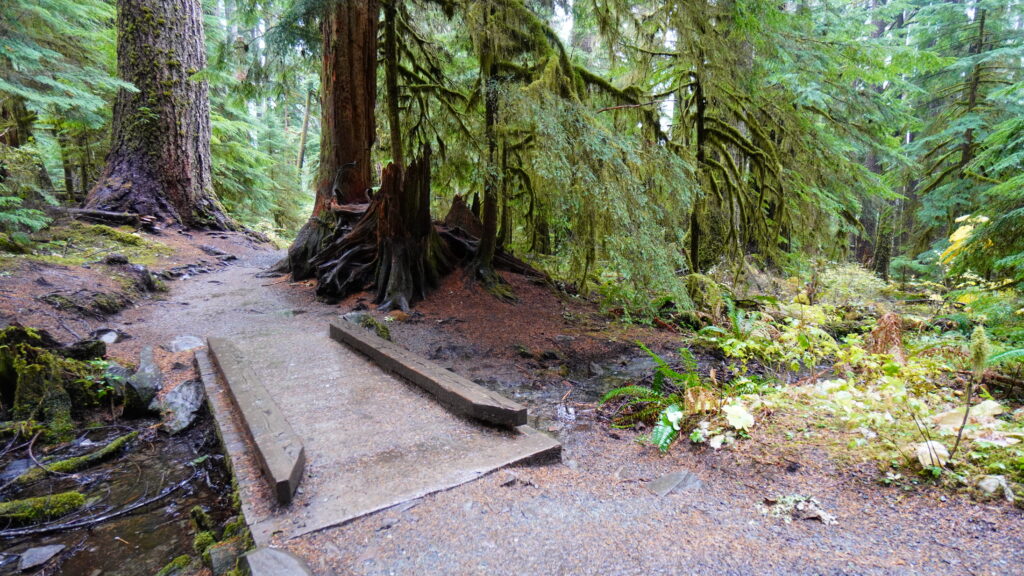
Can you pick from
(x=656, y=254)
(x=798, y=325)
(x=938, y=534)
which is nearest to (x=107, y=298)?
(x=656, y=254)

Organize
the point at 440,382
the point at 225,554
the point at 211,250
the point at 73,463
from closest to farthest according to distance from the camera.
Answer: the point at 225,554, the point at 73,463, the point at 440,382, the point at 211,250

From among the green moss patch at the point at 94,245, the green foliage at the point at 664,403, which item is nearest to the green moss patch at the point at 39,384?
the green moss patch at the point at 94,245

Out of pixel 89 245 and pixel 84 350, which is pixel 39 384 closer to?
pixel 84 350

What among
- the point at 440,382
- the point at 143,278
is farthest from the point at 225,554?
the point at 143,278

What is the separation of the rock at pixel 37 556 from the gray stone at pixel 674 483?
3.47 m

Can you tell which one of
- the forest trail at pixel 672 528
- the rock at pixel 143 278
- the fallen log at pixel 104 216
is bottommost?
the forest trail at pixel 672 528

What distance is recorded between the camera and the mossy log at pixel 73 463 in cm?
325

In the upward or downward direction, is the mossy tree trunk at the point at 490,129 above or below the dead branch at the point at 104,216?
above

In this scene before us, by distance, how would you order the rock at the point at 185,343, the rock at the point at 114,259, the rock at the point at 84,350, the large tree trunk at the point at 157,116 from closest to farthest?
1. the rock at the point at 84,350
2. the rock at the point at 185,343
3. the rock at the point at 114,259
4. the large tree trunk at the point at 157,116

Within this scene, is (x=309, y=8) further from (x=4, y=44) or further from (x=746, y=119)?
(x=746, y=119)

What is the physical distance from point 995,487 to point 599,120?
436cm

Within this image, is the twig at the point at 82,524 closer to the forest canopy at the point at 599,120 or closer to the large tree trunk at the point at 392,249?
the forest canopy at the point at 599,120

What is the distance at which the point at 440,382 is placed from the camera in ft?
13.8

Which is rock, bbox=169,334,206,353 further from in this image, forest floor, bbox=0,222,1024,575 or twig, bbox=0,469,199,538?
twig, bbox=0,469,199,538
